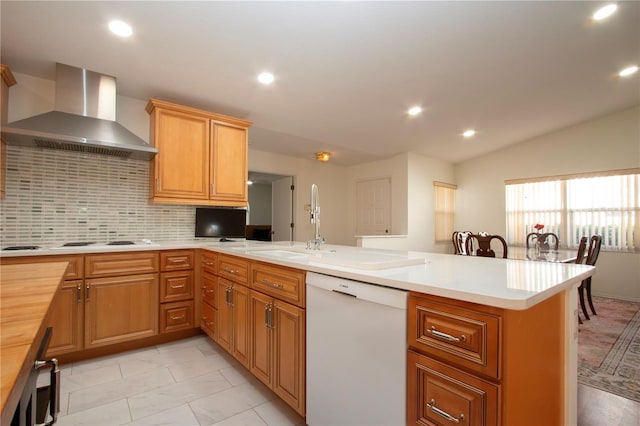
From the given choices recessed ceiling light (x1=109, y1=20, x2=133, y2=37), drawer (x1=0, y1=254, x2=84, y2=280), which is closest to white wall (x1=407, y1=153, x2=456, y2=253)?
recessed ceiling light (x1=109, y1=20, x2=133, y2=37)

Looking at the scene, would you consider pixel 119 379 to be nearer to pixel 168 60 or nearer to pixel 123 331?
pixel 123 331

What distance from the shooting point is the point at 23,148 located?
261 centimetres

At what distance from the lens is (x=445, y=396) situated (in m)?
0.97

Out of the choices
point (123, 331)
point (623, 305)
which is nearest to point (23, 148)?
point (123, 331)

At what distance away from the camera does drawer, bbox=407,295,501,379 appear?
87 centimetres

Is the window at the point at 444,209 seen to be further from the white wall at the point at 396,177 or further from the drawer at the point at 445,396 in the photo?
the drawer at the point at 445,396

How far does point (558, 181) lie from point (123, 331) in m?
6.55

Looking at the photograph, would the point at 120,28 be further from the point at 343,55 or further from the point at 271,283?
the point at 271,283

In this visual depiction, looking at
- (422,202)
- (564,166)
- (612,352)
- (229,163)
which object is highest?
(564,166)

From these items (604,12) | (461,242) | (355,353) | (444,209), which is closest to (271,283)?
(355,353)

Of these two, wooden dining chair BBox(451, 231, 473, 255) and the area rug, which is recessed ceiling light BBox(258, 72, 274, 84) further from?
the area rug

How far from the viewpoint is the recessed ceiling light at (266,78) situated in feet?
9.10

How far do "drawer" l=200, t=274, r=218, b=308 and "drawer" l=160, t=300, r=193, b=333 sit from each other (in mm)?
187

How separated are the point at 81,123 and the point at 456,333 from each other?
3.09 meters
